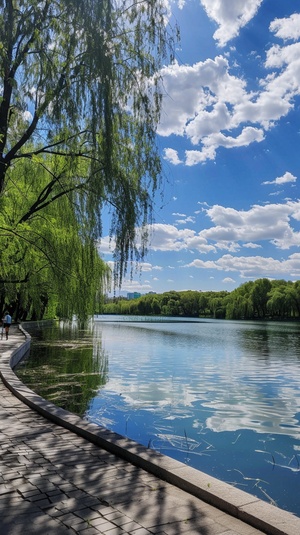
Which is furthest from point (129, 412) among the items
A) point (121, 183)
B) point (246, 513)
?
point (246, 513)

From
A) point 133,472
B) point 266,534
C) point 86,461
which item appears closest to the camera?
point 266,534

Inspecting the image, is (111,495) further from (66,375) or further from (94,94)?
(66,375)

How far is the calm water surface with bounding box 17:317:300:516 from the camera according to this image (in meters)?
6.94

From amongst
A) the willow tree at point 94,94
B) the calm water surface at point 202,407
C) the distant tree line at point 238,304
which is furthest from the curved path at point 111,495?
the distant tree line at point 238,304

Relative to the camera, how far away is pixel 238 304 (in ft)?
335

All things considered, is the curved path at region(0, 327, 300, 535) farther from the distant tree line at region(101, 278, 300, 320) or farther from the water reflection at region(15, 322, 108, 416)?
the distant tree line at region(101, 278, 300, 320)

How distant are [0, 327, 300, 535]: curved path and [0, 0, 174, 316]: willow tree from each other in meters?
3.70

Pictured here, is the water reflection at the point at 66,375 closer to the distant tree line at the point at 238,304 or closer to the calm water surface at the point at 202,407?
the calm water surface at the point at 202,407

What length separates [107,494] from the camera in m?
3.94

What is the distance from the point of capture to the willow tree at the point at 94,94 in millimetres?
7336

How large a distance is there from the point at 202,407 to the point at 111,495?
734 cm

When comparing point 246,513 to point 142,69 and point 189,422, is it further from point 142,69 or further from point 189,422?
point 142,69

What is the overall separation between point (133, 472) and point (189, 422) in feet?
17.2

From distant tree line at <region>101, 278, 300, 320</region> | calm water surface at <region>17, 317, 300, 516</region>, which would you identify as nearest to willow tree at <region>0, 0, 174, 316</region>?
calm water surface at <region>17, 317, 300, 516</region>
